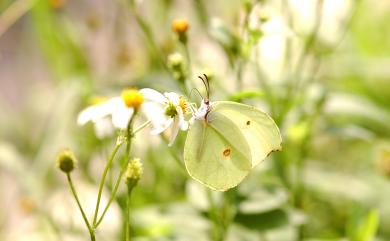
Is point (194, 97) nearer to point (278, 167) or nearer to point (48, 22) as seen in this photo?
point (278, 167)

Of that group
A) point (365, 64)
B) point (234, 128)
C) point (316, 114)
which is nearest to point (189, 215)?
point (316, 114)

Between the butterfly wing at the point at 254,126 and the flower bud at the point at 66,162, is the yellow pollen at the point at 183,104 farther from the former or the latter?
the flower bud at the point at 66,162

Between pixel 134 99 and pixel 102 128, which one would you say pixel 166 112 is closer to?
pixel 134 99

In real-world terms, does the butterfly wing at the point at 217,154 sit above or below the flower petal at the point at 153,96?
below

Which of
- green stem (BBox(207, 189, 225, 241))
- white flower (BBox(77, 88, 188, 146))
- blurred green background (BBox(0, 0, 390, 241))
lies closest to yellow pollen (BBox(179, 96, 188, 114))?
white flower (BBox(77, 88, 188, 146))

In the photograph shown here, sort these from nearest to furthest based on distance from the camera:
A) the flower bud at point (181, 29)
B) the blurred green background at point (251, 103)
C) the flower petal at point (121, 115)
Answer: the flower petal at point (121, 115) < the flower bud at point (181, 29) < the blurred green background at point (251, 103)

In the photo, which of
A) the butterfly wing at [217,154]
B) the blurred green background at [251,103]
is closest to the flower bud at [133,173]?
the butterfly wing at [217,154]

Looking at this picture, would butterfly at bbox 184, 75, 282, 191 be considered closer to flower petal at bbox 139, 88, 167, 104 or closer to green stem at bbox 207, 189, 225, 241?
flower petal at bbox 139, 88, 167, 104
